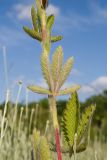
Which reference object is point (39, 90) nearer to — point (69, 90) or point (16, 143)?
point (69, 90)

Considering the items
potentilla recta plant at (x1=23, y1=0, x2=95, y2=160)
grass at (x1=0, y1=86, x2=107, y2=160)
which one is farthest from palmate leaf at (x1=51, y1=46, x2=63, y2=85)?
grass at (x1=0, y1=86, x2=107, y2=160)

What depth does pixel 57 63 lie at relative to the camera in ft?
1.22

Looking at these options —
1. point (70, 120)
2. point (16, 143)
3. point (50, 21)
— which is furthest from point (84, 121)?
point (16, 143)

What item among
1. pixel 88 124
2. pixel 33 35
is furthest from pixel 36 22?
pixel 88 124

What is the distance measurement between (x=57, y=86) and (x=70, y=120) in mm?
71

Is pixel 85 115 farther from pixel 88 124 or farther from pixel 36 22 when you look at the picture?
pixel 36 22

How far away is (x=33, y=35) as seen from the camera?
392 millimetres

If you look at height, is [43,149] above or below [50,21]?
below

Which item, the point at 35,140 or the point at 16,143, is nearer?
the point at 35,140

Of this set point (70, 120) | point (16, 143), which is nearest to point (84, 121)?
point (70, 120)

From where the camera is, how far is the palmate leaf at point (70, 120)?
0.42 m

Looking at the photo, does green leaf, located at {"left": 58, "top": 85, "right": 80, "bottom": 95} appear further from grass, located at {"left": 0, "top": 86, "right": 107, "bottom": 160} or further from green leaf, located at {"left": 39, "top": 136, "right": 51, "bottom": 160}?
grass, located at {"left": 0, "top": 86, "right": 107, "bottom": 160}

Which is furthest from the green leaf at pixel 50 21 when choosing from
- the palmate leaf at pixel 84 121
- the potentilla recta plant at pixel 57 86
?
the palmate leaf at pixel 84 121

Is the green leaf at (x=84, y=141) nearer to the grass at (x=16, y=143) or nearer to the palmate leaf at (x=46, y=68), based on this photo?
the palmate leaf at (x=46, y=68)
